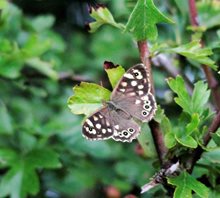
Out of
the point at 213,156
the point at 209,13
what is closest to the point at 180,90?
the point at 213,156

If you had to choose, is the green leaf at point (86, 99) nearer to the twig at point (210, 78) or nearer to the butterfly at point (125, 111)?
the butterfly at point (125, 111)

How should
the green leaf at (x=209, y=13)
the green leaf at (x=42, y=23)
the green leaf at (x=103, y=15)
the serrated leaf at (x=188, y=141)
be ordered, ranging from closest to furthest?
the serrated leaf at (x=188, y=141), the green leaf at (x=103, y=15), the green leaf at (x=209, y=13), the green leaf at (x=42, y=23)

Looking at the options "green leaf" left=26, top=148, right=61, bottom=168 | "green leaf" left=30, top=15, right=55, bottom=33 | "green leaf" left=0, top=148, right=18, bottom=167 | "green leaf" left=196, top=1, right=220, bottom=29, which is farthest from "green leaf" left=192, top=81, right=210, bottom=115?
"green leaf" left=30, top=15, right=55, bottom=33

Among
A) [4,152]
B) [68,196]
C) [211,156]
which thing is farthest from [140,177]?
[211,156]

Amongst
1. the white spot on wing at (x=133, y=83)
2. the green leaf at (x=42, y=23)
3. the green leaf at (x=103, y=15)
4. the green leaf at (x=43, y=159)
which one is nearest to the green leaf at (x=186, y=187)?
the white spot on wing at (x=133, y=83)

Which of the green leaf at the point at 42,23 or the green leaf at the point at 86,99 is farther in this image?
the green leaf at the point at 42,23
